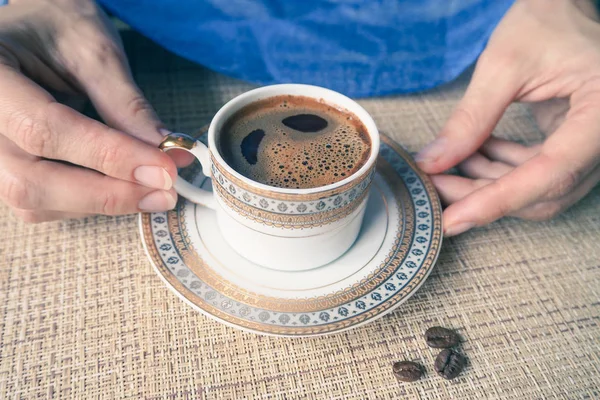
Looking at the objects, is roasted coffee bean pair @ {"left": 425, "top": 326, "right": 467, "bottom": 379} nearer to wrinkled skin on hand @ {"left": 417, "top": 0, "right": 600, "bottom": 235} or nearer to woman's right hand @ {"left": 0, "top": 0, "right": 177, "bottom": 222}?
wrinkled skin on hand @ {"left": 417, "top": 0, "right": 600, "bottom": 235}

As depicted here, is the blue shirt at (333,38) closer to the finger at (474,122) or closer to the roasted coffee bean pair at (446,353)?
the finger at (474,122)

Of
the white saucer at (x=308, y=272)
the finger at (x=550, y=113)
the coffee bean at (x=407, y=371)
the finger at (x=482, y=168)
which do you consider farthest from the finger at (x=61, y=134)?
the finger at (x=550, y=113)

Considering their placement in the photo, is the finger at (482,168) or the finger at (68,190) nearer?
the finger at (68,190)

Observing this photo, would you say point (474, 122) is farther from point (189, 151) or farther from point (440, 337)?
point (189, 151)

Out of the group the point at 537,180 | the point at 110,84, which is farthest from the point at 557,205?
the point at 110,84

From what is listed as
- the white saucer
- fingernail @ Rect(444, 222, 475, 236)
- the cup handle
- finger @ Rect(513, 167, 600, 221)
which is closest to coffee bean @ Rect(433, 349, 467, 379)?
the white saucer
